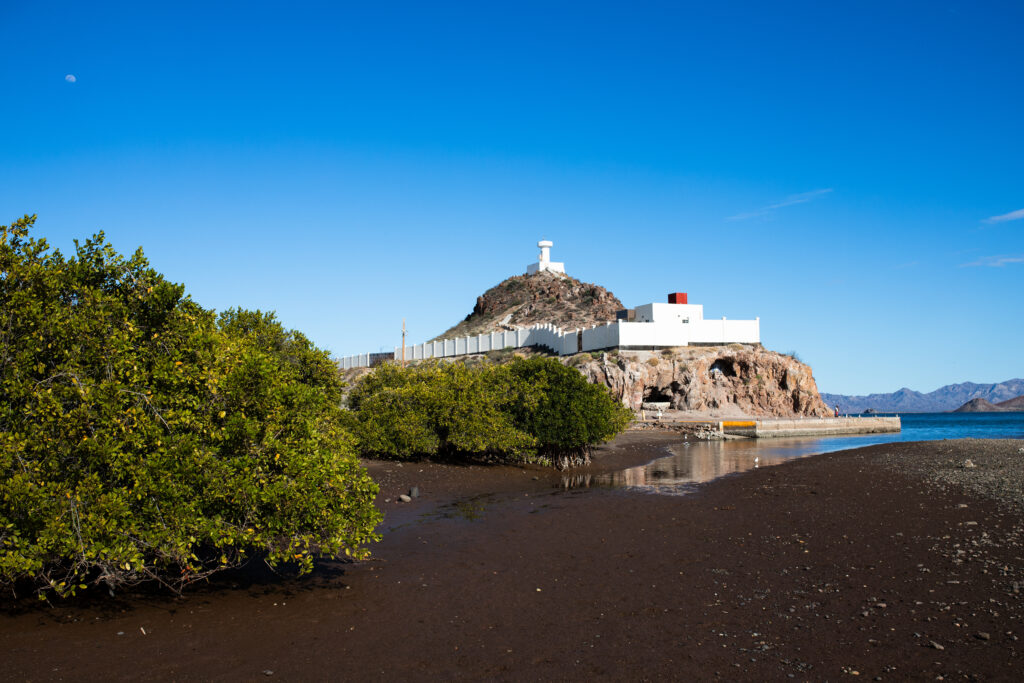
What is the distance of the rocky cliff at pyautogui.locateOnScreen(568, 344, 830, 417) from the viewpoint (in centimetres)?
7781

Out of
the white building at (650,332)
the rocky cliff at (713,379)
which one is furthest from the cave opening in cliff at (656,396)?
the white building at (650,332)

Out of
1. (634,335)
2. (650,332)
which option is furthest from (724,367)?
(634,335)

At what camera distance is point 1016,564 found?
1197cm

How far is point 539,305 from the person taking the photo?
127 meters

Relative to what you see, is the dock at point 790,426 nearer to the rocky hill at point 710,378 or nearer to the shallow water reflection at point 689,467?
Answer: the rocky hill at point 710,378

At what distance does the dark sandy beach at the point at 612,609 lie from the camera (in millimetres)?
8750

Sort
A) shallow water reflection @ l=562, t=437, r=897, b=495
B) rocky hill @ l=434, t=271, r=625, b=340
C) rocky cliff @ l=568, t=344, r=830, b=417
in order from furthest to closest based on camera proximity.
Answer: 1. rocky hill @ l=434, t=271, r=625, b=340
2. rocky cliff @ l=568, t=344, r=830, b=417
3. shallow water reflection @ l=562, t=437, r=897, b=495

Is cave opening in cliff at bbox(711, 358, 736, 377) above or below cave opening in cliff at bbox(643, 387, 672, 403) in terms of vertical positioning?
above

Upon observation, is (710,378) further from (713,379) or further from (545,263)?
(545,263)

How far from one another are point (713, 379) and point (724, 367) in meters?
3.75

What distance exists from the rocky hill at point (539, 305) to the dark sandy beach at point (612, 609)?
9318 cm

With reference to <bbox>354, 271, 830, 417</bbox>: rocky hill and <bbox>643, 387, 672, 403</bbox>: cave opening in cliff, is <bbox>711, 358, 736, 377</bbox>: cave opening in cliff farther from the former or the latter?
<bbox>643, 387, 672, 403</bbox>: cave opening in cliff

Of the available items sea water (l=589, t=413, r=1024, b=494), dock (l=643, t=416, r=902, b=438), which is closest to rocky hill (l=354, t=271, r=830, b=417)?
dock (l=643, t=416, r=902, b=438)

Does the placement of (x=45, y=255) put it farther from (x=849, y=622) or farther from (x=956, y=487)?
(x=956, y=487)
